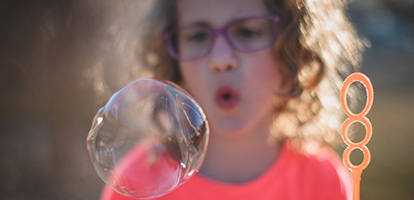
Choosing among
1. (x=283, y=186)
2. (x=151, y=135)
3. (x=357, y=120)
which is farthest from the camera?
(x=283, y=186)

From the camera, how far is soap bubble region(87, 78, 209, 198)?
110 cm

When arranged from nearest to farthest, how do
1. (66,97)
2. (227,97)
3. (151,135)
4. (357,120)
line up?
(357,120) → (151,135) → (227,97) → (66,97)

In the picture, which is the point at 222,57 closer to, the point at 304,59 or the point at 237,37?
the point at 237,37

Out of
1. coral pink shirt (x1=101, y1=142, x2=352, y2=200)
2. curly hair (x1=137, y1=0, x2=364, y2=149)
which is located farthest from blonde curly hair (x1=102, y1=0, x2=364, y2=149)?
coral pink shirt (x1=101, y1=142, x2=352, y2=200)

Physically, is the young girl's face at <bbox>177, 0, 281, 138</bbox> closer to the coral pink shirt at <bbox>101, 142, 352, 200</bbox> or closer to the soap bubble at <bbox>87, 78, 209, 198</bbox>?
the soap bubble at <bbox>87, 78, 209, 198</bbox>

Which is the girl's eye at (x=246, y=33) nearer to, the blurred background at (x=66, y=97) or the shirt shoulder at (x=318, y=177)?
Answer: the shirt shoulder at (x=318, y=177)

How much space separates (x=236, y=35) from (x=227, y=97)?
0.21 meters

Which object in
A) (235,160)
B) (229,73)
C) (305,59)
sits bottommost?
(235,160)

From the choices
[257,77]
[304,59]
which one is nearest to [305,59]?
[304,59]

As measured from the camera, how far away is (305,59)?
142 cm

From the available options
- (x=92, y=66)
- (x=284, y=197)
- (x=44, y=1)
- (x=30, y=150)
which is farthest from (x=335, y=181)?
(x=30, y=150)

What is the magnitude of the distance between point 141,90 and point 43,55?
1797 mm

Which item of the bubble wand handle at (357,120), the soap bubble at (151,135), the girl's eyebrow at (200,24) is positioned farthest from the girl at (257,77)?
the bubble wand handle at (357,120)

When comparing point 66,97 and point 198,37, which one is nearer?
point 198,37
